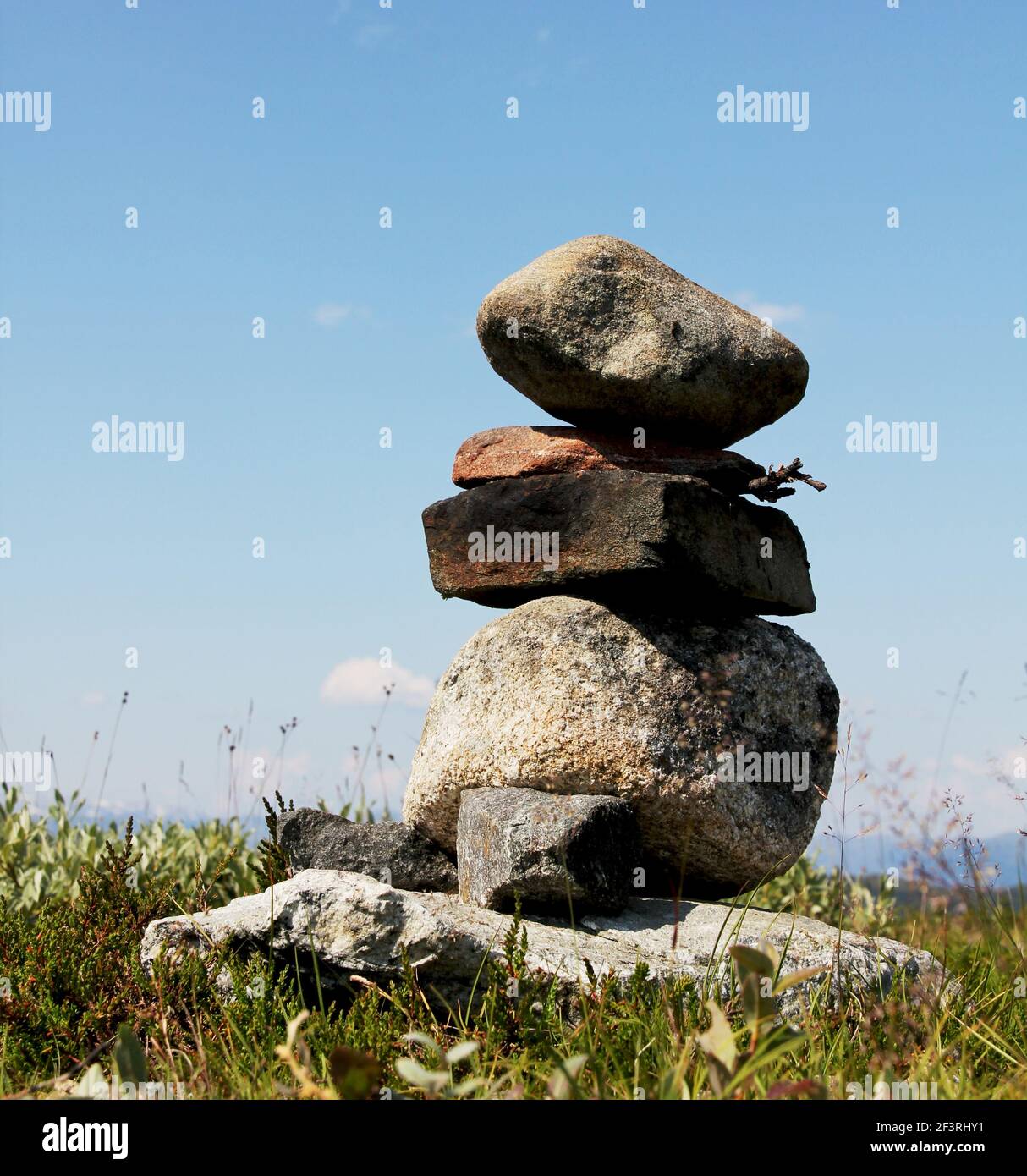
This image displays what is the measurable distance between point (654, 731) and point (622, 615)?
2.31 feet

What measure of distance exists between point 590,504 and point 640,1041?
10.1ft

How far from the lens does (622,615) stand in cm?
640

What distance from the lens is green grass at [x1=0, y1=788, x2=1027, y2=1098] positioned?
320cm

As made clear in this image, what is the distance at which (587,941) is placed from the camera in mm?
5391

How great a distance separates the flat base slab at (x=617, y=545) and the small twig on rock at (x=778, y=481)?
105 millimetres

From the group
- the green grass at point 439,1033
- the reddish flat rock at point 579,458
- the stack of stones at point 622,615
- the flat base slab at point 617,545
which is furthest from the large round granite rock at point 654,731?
the green grass at point 439,1033

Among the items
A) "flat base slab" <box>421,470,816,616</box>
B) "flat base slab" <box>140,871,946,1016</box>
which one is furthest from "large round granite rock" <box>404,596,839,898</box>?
"flat base slab" <box>140,871,946,1016</box>

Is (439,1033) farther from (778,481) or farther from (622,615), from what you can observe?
(778,481)

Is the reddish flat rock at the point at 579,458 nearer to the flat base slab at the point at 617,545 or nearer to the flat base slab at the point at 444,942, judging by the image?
the flat base slab at the point at 617,545

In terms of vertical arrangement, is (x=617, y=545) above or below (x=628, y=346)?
below

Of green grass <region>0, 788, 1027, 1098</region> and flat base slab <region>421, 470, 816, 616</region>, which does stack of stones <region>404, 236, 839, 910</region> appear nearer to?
flat base slab <region>421, 470, 816, 616</region>

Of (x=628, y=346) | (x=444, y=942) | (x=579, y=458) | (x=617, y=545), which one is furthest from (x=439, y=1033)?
(x=628, y=346)

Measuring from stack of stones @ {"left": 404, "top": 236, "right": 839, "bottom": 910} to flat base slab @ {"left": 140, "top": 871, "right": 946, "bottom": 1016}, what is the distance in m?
0.34
